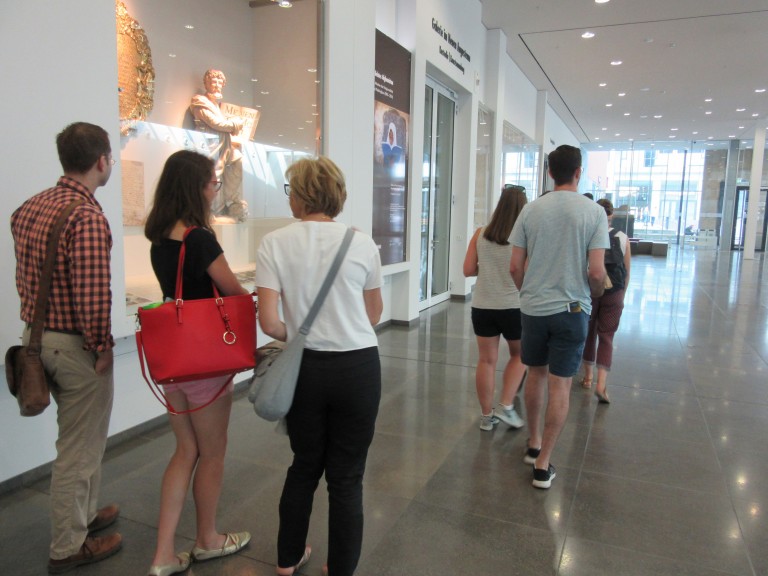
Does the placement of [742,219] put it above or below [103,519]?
above

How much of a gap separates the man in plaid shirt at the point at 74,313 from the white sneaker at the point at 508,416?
242 centimetres

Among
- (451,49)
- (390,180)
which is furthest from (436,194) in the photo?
(390,180)

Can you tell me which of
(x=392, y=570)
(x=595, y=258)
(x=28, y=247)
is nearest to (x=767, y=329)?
(x=595, y=258)

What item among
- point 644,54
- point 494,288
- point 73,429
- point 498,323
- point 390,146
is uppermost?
point 644,54

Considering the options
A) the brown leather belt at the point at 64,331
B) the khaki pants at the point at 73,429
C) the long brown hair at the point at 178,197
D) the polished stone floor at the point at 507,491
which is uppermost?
the long brown hair at the point at 178,197

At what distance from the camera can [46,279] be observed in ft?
6.31

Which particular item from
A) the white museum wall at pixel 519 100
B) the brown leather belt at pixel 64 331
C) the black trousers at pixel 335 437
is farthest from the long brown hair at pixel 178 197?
the white museum wall at pixel 519 100

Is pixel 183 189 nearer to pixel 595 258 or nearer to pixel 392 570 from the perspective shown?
pixel 392 570

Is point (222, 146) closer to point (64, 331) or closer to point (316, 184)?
point (64, 331)

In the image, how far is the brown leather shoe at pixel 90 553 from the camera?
2.14m

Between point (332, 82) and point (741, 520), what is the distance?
4170 millimetres

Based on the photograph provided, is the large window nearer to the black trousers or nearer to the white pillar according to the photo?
the white pillar

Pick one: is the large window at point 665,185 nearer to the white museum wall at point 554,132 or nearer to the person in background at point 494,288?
the white museum wall at point 554,132

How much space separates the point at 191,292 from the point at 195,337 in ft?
0.54
